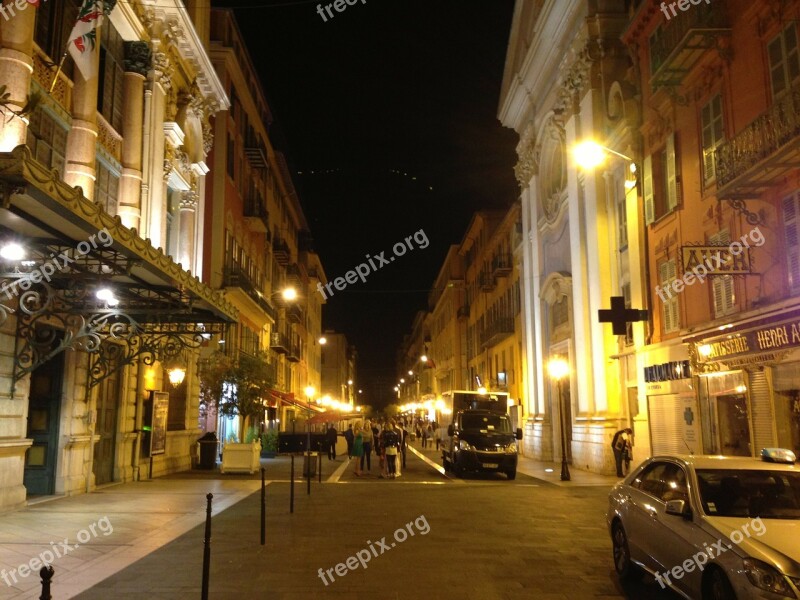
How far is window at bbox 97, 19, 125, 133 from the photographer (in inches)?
735

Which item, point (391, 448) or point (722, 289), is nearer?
point (722, 289)

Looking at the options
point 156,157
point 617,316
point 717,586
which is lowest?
point 717,586

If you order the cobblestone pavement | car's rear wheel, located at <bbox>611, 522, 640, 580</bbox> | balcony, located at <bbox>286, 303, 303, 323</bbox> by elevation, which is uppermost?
balcony, located at <bbox>286, 303, 303, 323</bbox>

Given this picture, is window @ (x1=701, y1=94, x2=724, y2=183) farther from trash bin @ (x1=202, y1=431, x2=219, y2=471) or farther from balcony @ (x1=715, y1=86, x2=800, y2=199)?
trash bin @ (x1=202, y1=431, x2=219, y2=471)

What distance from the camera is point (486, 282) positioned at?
49000 millimetres

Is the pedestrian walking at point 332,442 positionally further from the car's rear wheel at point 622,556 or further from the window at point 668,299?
the car's rear wheel at point 622,556

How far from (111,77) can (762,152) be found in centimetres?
1567

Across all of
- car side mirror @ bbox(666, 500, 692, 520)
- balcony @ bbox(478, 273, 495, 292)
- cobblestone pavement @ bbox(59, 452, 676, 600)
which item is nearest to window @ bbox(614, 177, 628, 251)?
cobblestone pavement @ bbox(59, 452, 676, 600)

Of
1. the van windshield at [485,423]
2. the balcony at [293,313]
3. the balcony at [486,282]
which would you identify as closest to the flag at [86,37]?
the van windshield at [485,423]

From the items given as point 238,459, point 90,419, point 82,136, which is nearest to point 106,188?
point 82,136

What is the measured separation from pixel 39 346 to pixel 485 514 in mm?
9099

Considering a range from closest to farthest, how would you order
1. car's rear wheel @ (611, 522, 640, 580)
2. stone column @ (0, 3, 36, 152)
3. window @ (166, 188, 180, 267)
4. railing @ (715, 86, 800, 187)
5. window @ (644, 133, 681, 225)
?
1. car's rear wheel @ (611, 522, 640, 580)
2. stone column @ (0, 3, 36, 152)
3. railing @ (715, 86, 800, 187)
4. window @ (644, 133, 681, 225)
5. window @ (166, 188, 180, 267)

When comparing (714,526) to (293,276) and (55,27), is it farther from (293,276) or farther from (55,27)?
(293,276)

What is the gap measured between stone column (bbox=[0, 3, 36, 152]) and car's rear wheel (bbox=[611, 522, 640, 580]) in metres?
11.5
